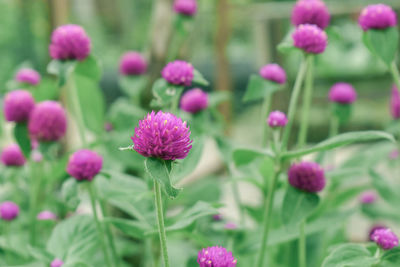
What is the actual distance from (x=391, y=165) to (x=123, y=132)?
2.12 ft

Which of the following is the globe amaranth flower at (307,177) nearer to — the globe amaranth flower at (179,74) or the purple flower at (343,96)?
the globe amaranth flower at (179,74)

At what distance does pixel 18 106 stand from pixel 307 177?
496 millimetres

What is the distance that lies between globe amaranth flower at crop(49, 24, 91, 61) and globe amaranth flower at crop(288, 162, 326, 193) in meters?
0.39

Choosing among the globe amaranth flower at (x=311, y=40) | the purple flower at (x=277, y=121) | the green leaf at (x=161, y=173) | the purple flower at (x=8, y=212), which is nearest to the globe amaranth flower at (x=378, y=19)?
the globe amaranth flower at (x=311, y=40)

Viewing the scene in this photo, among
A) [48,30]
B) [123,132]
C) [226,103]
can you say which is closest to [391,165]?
[123,132]

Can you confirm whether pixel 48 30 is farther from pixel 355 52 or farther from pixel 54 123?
pixel 355 52

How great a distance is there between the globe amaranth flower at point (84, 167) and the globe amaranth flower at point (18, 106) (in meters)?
0.20

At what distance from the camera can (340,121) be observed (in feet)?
2.88

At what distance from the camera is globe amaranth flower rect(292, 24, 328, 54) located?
628 mm

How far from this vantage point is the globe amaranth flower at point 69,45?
2.41 feet

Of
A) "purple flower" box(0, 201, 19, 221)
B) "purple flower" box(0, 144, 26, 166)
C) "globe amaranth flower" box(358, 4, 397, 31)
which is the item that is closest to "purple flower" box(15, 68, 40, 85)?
"purple flower" box(0, 144, 26, 166)

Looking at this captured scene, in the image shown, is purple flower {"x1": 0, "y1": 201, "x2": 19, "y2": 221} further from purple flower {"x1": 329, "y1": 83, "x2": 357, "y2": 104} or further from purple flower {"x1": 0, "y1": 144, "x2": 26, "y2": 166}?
purple flower {"x1": 329, "y1": 83, "x2": 357, "y2": 104}

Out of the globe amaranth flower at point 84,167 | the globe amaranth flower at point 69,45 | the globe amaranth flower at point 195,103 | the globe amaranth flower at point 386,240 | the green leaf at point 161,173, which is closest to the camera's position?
the green leaf at point 161,173

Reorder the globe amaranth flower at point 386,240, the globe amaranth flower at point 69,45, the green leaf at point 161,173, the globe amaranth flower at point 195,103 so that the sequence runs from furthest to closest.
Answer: the globe amaranth flower at point 195,103 < the globe amaranth flower at point 69,45 < the globe amaranth flower at point 386,240 < the green leaf at point 161,173
